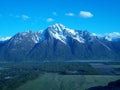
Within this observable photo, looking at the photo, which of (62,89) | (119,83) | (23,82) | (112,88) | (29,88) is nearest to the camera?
(112,88)

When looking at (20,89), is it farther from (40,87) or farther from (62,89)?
(62,89)

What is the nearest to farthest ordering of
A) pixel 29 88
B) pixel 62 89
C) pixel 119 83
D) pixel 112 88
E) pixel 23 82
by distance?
pixel 112 88, pixel 119 83, pixel 62 89, pixel 29 88, pixel 23 82

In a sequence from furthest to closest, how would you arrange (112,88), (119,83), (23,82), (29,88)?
(23,82)
(29,88)
(119,83)
(112,88)

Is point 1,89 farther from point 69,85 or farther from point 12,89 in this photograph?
point 69,85

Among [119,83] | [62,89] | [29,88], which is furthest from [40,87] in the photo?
[119,83]

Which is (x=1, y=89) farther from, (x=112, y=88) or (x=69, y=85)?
(x=112, y=88)

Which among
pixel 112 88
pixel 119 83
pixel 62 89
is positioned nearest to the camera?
pixel 112 88

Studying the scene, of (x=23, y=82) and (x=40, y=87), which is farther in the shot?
(x=23, y=82)

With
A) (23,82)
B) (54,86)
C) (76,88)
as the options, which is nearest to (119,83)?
(76,88)
